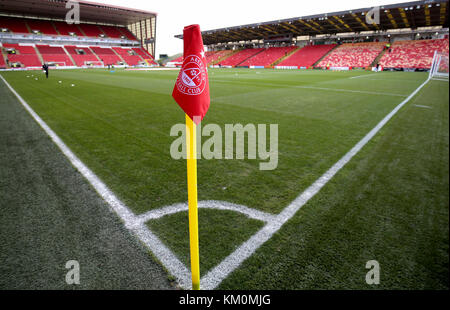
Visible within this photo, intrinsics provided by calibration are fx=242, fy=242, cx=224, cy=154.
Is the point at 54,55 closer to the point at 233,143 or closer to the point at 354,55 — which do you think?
the point at 354,55

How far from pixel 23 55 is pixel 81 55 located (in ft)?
35.5

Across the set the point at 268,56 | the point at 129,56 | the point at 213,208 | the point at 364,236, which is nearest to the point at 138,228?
the point at 213,208

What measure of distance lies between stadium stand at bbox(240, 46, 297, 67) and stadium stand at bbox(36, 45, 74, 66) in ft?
125

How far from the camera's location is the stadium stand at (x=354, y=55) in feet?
141

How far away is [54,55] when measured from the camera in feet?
165

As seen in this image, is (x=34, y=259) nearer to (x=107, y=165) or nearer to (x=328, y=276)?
(x=107, y=165)

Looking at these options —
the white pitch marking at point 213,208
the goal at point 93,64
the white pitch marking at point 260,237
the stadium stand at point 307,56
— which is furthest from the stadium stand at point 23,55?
the white pitch marking at point 260,237

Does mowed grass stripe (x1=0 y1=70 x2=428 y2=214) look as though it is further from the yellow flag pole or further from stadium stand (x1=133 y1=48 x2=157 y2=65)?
stadium stand (x1=133 y1=48 x2=157 y2=65)

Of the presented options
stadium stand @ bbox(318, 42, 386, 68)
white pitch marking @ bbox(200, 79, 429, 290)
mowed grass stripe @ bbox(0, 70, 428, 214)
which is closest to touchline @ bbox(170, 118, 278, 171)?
mowed grass stripe @ bbox(0, 70, 428, 214)

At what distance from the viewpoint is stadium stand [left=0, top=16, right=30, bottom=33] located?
49.8m

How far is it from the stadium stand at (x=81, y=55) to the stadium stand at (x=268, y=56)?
114ft

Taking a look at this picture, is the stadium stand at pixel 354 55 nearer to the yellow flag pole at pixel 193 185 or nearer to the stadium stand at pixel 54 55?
the yellow flag pole at pixel 193 185

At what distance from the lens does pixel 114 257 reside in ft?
7.03

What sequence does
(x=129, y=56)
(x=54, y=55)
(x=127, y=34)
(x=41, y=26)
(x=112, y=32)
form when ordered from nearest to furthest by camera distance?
(x=54, y=55)
(x=41, y=26)
(x=129, y=56)
(x=112, y=32)
(x=127, y=34)
